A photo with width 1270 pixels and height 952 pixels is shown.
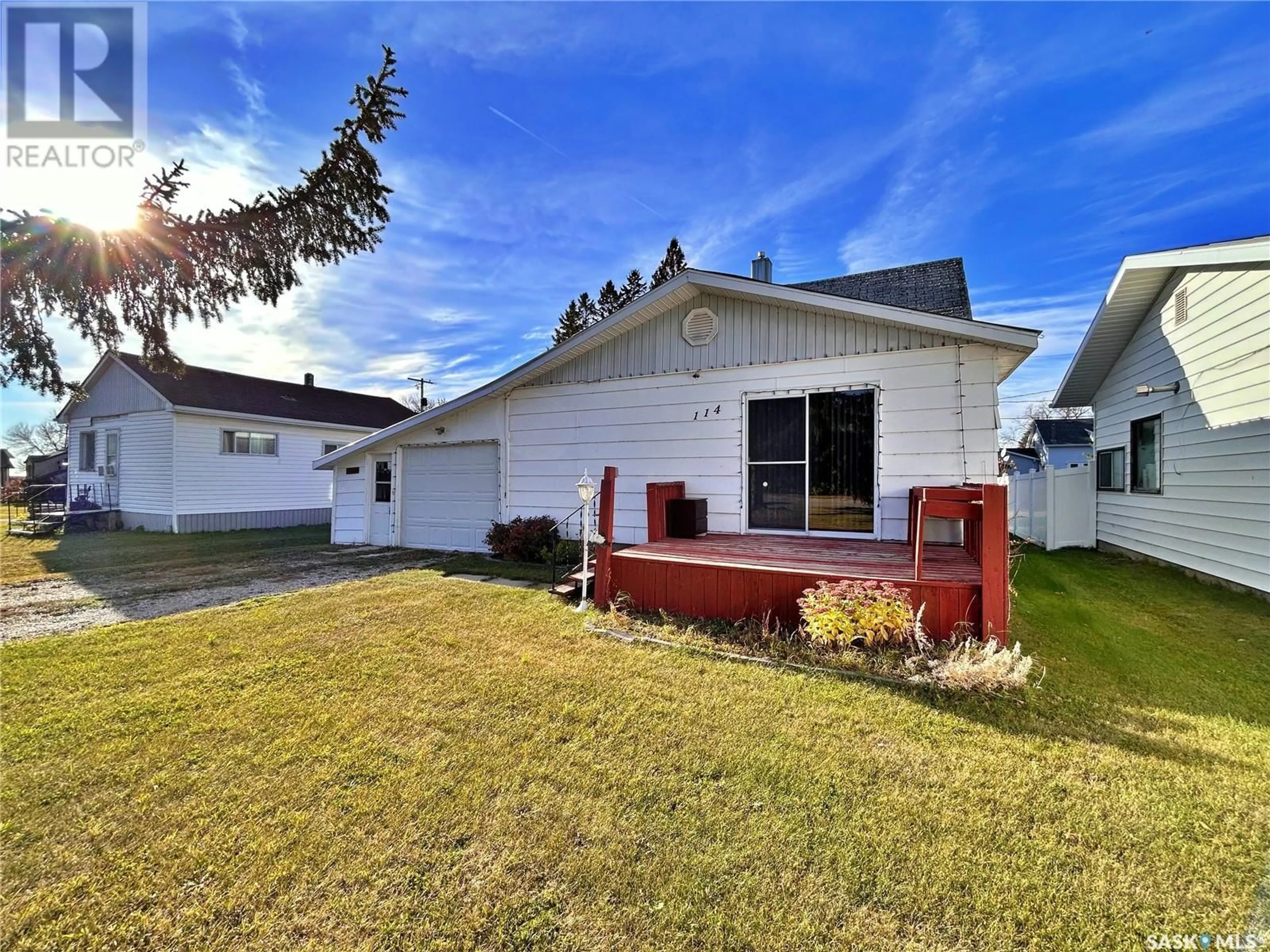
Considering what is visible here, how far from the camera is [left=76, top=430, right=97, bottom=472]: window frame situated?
15641mm

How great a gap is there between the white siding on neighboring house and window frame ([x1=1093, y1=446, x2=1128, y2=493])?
63.8 ft

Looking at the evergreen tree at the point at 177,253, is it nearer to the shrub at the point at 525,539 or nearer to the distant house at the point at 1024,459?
the shrub at the point at 525,539

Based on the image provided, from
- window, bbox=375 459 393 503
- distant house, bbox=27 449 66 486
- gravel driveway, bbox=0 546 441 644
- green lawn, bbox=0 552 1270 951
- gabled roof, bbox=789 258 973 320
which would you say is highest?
gabled roof, bbox=789 258 973 320

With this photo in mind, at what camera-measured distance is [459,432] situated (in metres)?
9.96

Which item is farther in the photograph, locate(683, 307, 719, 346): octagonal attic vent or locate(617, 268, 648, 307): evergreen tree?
locate(617, 268, 648, 307): evergreen tree

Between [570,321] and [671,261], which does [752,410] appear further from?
[570,321]

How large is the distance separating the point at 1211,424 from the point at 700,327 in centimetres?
703

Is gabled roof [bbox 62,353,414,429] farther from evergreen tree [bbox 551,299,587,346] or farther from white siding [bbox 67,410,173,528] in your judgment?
evergreen tree [bbox 551,299,587,346]

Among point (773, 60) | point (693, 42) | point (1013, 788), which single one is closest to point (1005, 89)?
point (773, 60)

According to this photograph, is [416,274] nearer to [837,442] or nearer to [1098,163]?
[837,442]

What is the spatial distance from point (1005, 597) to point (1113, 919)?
2.59 meters

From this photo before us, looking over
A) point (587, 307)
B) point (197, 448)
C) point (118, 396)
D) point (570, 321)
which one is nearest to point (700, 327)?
point (197, 448)

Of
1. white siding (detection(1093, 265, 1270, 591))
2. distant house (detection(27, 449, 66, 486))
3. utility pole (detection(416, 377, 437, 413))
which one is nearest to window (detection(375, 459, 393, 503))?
white siding (detection(1093, 265, 1270, 591))

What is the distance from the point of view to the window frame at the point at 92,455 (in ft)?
51.3
